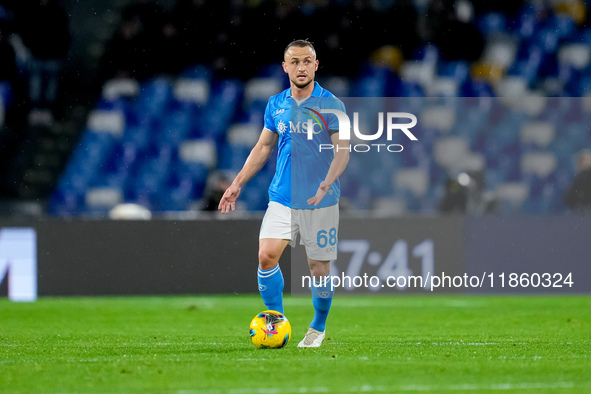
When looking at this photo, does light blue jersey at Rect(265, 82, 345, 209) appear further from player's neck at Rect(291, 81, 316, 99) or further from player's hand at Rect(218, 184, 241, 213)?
player's hand at Rect(218, 184, 241, 213)

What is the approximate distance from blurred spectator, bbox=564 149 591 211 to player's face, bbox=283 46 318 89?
670cm

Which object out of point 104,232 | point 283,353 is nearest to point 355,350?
point 283,353

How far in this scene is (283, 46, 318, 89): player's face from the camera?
20.3 ft

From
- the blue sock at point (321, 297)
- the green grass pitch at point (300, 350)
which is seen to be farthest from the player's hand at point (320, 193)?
the green grass pitch at point (300, 350)

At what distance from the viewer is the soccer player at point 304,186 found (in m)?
6.18

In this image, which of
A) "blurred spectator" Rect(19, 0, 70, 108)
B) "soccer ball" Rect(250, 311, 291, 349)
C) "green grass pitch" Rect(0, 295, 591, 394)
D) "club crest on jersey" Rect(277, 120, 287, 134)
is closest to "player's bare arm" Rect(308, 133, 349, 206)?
"club crest on jersey" Rect(277, 120, 287, 134)

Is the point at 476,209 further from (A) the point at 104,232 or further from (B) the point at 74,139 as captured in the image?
(B) the point at 74,139

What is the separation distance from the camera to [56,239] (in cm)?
1136

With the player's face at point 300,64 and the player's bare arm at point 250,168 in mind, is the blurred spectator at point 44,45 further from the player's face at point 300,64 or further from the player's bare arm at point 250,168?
the player's face at point 300,64

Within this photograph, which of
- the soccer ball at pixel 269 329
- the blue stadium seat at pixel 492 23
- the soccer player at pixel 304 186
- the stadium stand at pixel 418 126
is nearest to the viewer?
the soccer ball at pixel 269 329

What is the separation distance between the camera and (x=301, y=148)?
20.6ft

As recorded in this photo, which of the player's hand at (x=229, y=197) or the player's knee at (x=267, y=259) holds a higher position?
the player's hand at (x=229, y=197)

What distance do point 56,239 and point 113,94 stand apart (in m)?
4.44

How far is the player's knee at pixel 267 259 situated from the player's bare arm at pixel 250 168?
0.43 m
